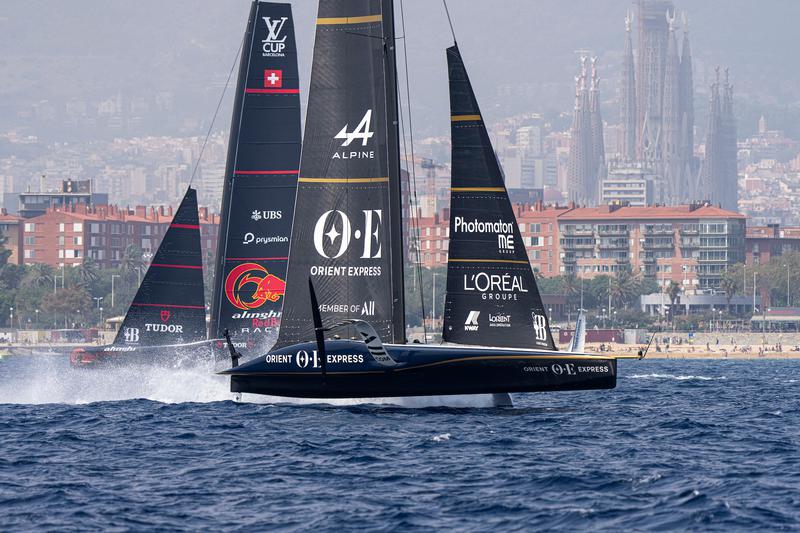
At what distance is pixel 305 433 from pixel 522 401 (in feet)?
33.1

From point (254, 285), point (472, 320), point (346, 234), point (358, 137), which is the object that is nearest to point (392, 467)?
point (472, 320)

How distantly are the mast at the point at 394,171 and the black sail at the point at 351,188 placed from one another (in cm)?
2

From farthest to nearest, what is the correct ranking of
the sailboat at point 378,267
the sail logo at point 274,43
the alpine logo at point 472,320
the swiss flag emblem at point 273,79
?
the sail logo at point 274,43, the swiss flag emblem at point 273,79, the alpine logo at point 472,320, the sailboat at point 378,267

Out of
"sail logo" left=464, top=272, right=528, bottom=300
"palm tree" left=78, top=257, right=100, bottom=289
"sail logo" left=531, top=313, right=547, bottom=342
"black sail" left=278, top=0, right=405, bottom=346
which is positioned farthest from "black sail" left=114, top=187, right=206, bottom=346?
"palm tree" left=78, top=257, right=100, bottom=289

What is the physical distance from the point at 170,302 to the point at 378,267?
1406 cm

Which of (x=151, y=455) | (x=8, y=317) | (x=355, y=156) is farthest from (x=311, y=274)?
(x=8, y=317)

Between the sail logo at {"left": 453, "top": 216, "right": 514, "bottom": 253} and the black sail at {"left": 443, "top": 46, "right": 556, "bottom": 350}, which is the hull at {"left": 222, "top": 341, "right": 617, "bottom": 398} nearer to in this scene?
the black sail at {"left": 443, "top": 46, "right": 556, "bottom": 350}

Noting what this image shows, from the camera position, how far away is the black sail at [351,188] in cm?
3509

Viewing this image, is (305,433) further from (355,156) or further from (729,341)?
(729,341)

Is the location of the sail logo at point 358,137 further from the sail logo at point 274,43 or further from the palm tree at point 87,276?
the palm tree at point 87,276

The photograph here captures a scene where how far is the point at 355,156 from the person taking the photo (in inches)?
1385

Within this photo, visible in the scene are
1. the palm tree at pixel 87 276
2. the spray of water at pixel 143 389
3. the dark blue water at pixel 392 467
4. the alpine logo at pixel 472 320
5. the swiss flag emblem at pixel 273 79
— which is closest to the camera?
the dark blue water at pixel 392 467

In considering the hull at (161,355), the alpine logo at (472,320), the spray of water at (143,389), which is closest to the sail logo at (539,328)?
the alpine logo at (472,320)

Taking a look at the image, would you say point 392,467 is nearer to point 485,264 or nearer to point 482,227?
point 485,264
